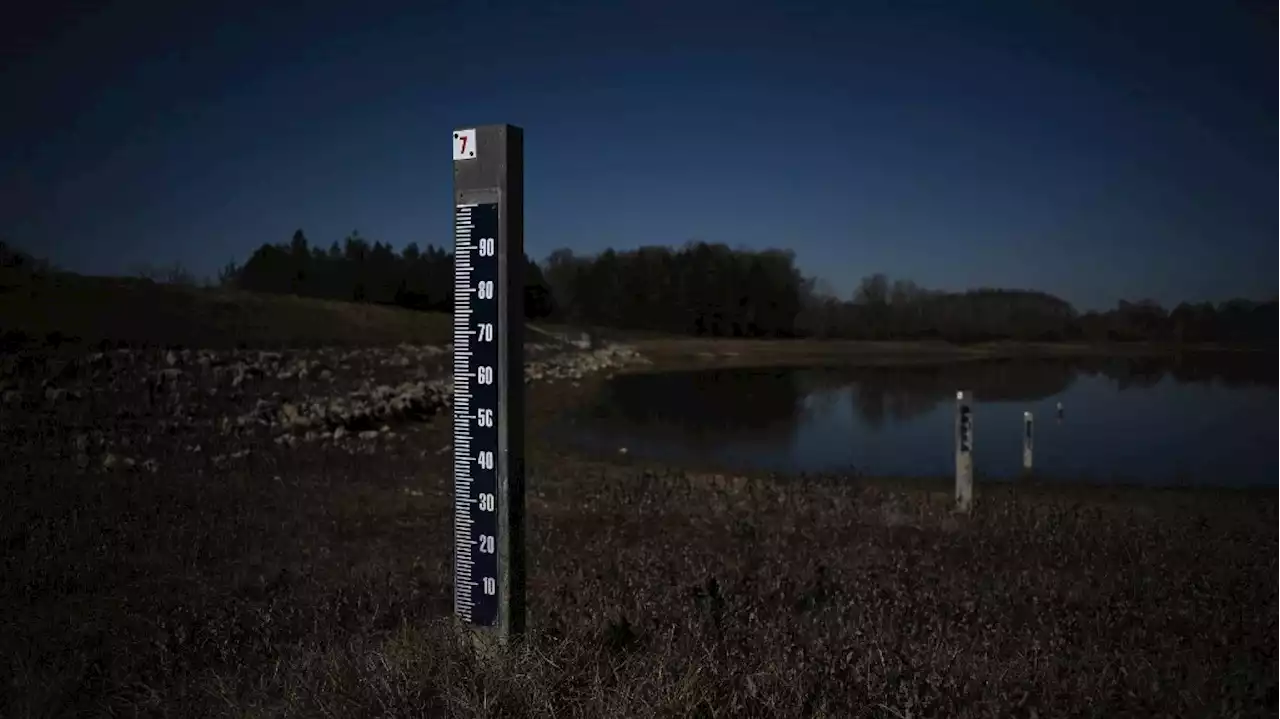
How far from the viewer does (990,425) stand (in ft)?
73.0

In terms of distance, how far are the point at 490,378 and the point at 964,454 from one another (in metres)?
7.47

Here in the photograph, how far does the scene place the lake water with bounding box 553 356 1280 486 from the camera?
16.7 m

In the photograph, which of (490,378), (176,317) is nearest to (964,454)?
(490,378)

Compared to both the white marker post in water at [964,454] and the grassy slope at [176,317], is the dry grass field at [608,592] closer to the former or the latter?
the white marker post in water at [964,454]

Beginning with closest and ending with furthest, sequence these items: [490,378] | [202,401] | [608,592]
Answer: [490,378]
[608,592]
[202,401]

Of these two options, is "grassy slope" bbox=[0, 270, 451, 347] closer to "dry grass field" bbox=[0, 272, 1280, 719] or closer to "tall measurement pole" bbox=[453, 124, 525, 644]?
"dry grass field" bbox=[0, 272, 1280, 719]

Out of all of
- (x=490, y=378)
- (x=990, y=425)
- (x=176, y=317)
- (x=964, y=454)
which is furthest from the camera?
(x=176, y=317)

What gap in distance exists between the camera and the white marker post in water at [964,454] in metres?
10.4

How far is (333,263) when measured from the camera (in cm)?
5897

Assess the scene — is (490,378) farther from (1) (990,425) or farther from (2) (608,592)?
(1) (990,425)

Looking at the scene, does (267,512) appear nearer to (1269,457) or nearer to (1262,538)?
(1262,538)

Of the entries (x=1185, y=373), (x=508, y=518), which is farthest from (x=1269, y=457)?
(x=508, y=518)

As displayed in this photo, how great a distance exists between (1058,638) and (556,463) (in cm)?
1024

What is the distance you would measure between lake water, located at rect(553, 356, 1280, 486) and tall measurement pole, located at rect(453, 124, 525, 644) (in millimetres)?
11420
